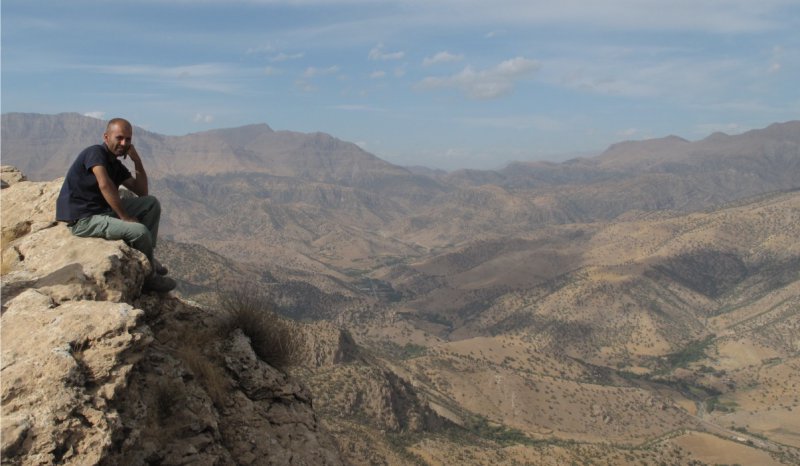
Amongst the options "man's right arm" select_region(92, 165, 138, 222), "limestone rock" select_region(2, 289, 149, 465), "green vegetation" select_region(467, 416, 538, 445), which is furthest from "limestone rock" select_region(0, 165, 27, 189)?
"green vegetation" select_region(467, 416, 538, 445)

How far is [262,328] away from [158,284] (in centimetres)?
231

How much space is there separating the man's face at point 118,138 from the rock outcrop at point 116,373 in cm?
156

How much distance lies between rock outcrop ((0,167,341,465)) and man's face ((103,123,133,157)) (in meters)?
1.56

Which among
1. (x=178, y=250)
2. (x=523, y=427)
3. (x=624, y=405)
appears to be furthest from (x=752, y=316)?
(x=178, y=250)

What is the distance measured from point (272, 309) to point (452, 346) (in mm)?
106434

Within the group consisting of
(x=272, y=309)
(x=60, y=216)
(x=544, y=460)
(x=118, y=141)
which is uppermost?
(x=118, y=141)

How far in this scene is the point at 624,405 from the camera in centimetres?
9344

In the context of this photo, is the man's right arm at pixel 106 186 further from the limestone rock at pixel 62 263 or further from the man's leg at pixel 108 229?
the limestone rock at pixel 62 263

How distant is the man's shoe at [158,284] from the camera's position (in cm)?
995

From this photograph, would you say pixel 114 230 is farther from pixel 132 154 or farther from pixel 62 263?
pixel 132 154

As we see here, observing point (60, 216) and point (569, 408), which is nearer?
point (60, 216)

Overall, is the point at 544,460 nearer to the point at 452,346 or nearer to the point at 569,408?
the point at 569,408

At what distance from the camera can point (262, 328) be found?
1141 cm

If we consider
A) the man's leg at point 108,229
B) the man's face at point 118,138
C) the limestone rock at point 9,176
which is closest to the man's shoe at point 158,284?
the man's leg at point 108,229
